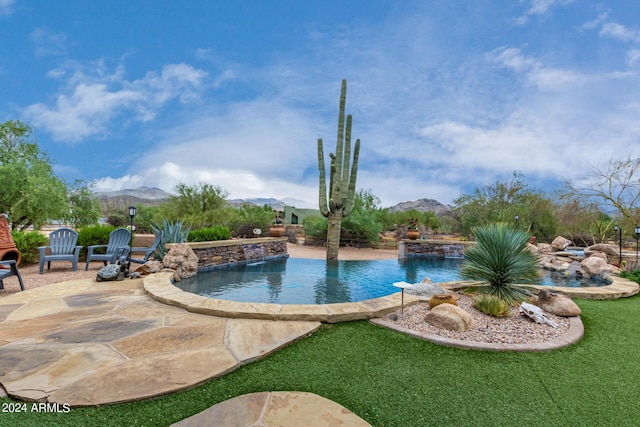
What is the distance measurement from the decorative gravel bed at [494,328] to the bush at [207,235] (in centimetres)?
723

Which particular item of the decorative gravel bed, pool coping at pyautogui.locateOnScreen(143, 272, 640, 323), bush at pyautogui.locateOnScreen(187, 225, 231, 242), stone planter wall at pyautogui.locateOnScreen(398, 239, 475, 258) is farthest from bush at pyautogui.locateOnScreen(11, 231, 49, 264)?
stone planter wall at pyautogui.locateOnScreen(398, 239, 475, 258)

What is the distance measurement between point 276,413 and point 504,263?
13.4 feet

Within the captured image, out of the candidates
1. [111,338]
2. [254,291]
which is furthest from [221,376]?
[254,291]

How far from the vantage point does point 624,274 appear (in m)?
6.65

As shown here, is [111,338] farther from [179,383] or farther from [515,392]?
[515,392]

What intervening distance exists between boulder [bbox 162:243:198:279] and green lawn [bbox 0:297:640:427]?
500 cm

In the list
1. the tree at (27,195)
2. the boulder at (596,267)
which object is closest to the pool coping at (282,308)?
the boulder at (596,267)

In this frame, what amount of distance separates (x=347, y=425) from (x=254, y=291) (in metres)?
4.35

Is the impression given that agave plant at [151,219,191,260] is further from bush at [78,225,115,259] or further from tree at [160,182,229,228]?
tree at [160,182,229,228]

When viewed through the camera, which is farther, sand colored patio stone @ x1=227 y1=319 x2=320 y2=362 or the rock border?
the rock border

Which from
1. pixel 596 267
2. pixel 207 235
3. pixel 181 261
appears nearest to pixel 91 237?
pixel 207 235

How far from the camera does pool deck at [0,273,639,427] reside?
1.77 m

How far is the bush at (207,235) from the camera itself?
876cm

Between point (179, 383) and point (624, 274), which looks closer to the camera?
point (179, 383)
